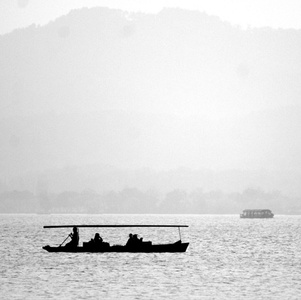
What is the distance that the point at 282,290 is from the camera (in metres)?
85.7

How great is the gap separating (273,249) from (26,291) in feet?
260

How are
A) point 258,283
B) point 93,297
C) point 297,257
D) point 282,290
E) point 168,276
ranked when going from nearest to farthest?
point 93,297 < point 282,290 < point 258,283 < point 168,276 < point 297,257

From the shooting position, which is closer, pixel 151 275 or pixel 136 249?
pixel 151 275

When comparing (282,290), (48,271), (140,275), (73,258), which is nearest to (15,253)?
(73,258)

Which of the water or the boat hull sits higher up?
the boat hull

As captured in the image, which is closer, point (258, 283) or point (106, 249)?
point (258, 283)

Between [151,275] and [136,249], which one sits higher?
[136,249]

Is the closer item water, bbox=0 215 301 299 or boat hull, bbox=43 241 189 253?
water, bbox=0 215 301 299

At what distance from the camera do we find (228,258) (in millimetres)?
128625

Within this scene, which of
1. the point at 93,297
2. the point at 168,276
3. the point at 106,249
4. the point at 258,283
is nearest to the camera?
the point at 93,297

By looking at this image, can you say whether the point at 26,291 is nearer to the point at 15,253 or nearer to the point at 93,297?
the point at 93,297

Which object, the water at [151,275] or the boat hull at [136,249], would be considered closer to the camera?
the water at [151,275]

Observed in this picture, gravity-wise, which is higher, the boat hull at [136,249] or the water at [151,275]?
the boat hull at [136,249]

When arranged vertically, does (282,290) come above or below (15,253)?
below
